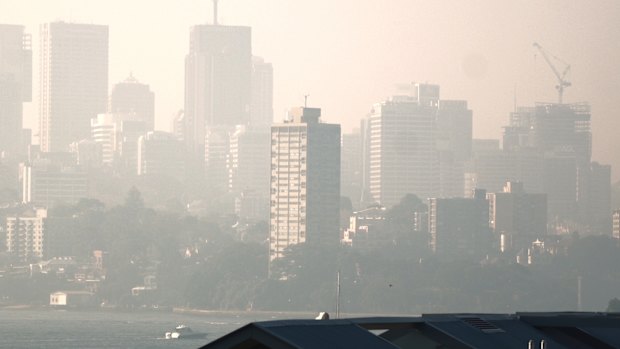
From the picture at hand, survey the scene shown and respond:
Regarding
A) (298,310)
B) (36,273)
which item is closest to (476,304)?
(298,310)

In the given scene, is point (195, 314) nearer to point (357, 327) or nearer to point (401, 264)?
point (401, 264)

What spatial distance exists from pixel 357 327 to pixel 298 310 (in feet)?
475

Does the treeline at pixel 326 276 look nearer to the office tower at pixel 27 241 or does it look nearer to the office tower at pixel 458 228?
the office tower at pixel 458 228

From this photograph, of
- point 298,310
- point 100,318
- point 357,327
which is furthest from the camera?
point 298,310

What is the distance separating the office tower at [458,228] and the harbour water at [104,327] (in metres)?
36.5

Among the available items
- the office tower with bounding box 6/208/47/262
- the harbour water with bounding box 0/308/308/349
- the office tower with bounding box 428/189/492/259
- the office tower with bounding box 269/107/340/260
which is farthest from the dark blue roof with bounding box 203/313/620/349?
the office tower with bounding box 6/208/47/262

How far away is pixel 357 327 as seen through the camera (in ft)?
54.6

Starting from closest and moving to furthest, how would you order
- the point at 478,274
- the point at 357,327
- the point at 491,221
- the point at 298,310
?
the point at 357,327, the point at 298,310, the point at 478,274, the point at 491,221

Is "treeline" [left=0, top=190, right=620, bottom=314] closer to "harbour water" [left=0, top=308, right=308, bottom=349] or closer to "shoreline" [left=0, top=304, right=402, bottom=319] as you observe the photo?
"shoreline" [left=0, top=304, right=402, bottom=319]

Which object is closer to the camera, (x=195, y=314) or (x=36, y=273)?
(x=195, y=314)

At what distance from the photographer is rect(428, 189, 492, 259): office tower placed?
7519 inches

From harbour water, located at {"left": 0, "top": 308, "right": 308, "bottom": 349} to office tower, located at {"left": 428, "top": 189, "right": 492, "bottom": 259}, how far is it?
36538mm

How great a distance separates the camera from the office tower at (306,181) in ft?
611

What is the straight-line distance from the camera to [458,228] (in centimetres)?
19288
